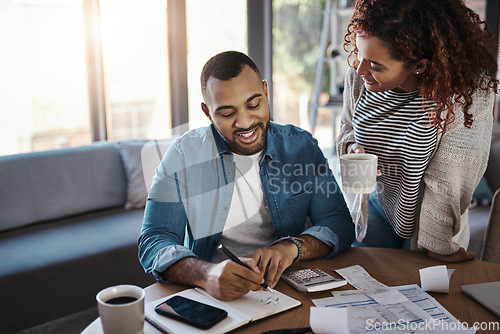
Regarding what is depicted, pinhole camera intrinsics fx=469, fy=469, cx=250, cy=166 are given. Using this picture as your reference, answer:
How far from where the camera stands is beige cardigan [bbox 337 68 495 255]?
1.33m

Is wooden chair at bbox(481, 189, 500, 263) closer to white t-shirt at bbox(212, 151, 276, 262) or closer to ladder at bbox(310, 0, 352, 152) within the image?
white t-shirt at bbox(212, 151, 276, 262)

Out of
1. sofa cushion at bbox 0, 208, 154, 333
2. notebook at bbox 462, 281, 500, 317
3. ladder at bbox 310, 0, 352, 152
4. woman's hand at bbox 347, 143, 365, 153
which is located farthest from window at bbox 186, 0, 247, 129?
notebook at bbox 462, 281, 500, 317

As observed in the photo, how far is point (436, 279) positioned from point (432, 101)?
0.53 meters

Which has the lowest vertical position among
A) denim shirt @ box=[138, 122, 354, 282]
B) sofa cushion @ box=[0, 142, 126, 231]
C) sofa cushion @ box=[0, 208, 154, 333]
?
sofa cushion @ box=[0, 208, 154, 333]

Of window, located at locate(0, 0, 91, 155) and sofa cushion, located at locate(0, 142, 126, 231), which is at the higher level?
window, located at locate(0, 0, 91, 155)

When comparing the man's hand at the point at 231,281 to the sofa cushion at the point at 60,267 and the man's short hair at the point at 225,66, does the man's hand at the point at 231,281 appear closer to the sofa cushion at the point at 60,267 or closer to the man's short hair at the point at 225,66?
the man's short hair at the point at 225,66

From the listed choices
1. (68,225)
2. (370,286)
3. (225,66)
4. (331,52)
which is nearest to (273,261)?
(370,286)

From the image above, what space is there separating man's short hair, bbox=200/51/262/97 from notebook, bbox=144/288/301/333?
642 mm

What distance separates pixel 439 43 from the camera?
126 cm

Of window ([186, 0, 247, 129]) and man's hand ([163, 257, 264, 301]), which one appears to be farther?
window ([186, 0, 247, 129])

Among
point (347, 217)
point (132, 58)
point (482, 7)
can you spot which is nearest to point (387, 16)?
point (347, 217)

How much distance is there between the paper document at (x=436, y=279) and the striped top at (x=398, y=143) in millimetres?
346

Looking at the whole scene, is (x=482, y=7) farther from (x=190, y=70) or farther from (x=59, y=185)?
(x=59, y=185)

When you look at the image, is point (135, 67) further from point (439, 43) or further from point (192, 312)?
point (192, 312)
